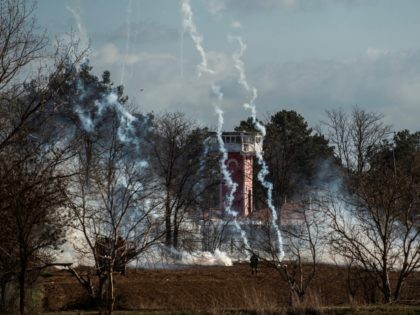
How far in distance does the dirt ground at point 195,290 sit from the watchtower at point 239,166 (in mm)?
18954

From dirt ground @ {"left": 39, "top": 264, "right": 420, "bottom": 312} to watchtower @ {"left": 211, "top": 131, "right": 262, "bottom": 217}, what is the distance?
62.2 ft

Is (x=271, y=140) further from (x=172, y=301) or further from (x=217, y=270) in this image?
(x=172, y=301)

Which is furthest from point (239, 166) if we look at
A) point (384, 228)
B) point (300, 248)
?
point (384, 228)

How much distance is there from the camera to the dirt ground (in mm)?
30953

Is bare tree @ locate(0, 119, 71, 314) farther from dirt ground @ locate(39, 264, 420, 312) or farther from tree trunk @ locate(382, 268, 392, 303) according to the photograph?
tree trunk @ locate(382, 268, 392, 303)

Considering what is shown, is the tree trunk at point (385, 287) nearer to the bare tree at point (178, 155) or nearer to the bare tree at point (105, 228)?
the bare tree at point (105, 228)

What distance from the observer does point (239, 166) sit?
58156 mm

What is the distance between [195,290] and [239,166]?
968 inches

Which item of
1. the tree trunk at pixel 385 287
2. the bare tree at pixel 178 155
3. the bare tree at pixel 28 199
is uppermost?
the bare tree at pixel 178 155

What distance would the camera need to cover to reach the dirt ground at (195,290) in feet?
102

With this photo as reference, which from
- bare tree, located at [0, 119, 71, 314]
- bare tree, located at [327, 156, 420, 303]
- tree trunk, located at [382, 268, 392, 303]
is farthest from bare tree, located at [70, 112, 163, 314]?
tree trunk, located at [382, 268, 392, 303]

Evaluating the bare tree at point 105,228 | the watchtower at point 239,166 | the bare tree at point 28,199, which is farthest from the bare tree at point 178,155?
the bare tree at point 28,199

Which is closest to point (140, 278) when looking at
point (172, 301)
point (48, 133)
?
point (172, 301)

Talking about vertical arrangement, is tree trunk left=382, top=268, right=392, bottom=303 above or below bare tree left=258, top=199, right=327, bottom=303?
below
